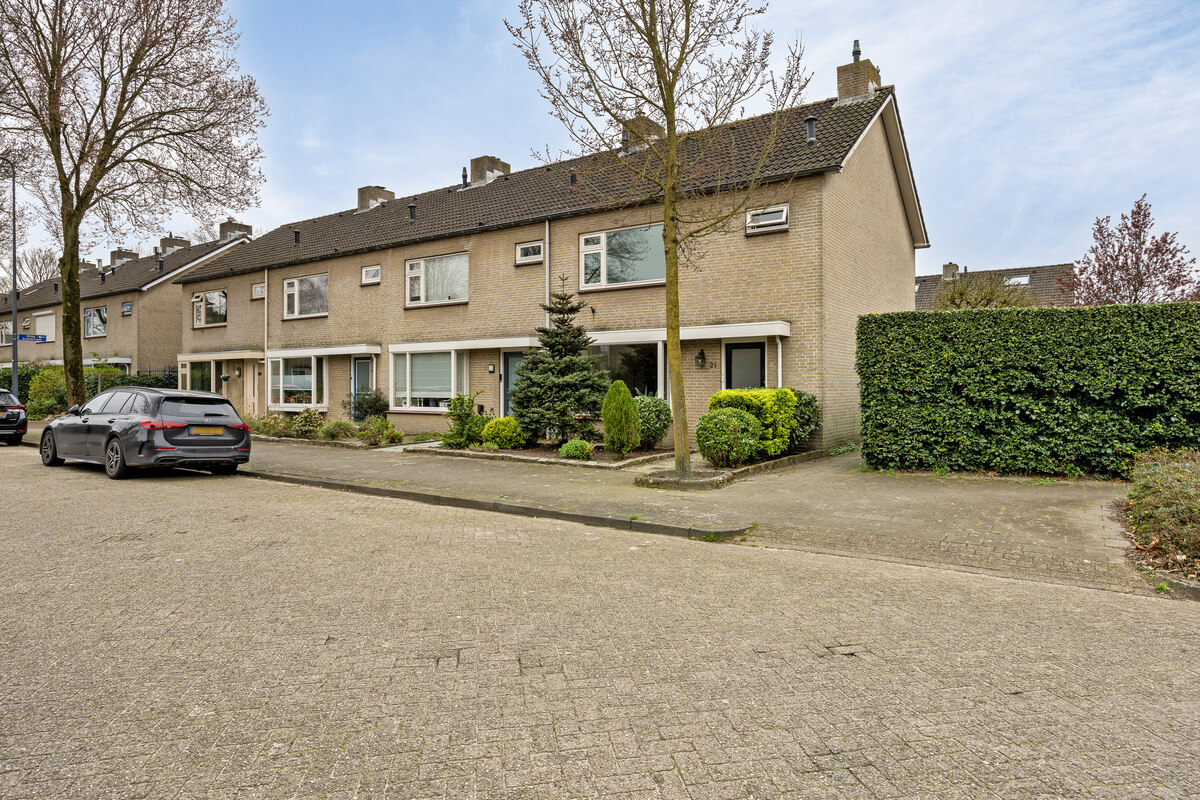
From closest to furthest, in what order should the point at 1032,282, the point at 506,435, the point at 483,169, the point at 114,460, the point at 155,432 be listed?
the point at 155,432 < the point at 114,460 < the point at 506,435 < the point at 483,169 < the point at 1032,282

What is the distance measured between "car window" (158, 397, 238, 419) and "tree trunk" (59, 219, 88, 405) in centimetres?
965

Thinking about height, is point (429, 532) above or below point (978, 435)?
below

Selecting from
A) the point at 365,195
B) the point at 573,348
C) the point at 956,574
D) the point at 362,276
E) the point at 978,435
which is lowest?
the point at 956,574

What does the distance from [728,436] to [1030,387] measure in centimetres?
439

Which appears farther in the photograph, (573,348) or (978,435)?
(573,348)

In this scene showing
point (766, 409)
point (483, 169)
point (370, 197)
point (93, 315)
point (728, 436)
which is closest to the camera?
point (728, 436)

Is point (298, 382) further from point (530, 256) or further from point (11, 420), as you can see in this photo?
point (530, 256)

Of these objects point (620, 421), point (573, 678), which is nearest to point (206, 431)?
point (620, 421)

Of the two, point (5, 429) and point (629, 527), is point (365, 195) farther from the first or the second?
point (629, 527)

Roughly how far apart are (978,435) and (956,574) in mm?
5526

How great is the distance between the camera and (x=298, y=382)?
22719 mm

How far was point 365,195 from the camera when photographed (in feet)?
84.7

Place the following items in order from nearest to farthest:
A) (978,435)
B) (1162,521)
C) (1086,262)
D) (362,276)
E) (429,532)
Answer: (1162,521), (429,532), (978,435), (362,276), (1086,262)

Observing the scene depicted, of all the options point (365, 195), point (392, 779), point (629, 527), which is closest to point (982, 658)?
point (392, 779)
